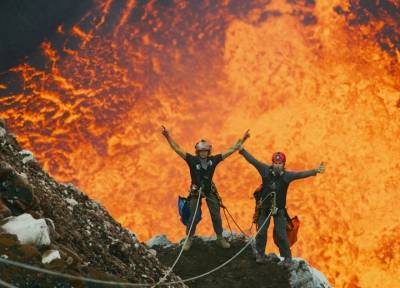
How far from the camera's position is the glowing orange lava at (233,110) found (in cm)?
2030

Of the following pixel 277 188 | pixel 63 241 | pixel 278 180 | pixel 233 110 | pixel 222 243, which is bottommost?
pixel 63 241

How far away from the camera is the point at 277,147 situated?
22.2m

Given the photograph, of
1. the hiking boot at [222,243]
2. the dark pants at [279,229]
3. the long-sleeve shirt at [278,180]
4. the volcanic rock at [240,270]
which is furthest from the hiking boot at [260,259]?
the long-sleeve shirt at [278,180]

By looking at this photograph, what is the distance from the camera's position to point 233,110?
78.9 feet

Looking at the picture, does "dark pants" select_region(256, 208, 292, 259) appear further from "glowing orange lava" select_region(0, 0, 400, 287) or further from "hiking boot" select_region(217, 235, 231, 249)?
"glowing orange lava" select_region(0, 0, 400, 287)

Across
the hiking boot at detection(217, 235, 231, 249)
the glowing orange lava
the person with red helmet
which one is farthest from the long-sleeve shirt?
the glowing orange lava

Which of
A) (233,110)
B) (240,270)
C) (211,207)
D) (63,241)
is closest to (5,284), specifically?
(63,241)

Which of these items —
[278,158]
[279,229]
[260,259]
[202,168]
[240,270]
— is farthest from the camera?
[260,259]

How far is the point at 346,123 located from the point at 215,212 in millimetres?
14025

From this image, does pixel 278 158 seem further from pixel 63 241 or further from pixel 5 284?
pixel 5 284

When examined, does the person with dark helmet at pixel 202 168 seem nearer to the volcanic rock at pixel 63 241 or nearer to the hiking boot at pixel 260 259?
the hiking boot at pixel 260 259

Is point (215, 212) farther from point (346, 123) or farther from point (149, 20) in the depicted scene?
point (149, 20)

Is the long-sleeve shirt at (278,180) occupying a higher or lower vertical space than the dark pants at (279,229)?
higher

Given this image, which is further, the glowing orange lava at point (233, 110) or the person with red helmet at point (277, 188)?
the glowing orange lava at point (233, 110)
